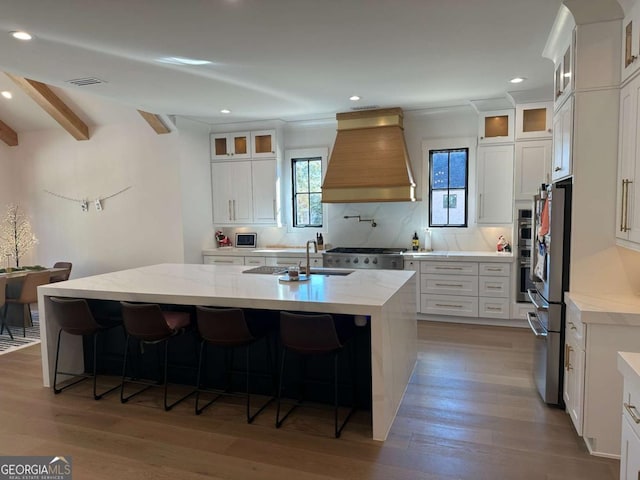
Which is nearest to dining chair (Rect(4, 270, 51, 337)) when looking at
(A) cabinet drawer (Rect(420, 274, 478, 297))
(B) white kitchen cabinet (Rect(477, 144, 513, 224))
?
(A) cabinet drawer (Rect(420, 274, 478, 297))

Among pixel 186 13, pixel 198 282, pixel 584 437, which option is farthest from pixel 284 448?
pixel 186 13

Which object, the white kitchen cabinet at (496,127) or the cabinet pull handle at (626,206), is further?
the white kitchen cabinet at (496,127)

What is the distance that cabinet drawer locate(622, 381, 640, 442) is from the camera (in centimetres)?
143

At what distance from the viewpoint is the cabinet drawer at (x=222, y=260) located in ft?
20.5

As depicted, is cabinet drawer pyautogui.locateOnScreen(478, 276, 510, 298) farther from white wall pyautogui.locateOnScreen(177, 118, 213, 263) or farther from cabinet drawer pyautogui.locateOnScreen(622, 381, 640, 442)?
white wall pyautogui.locateOnScreen(177, 118, 213, 263)

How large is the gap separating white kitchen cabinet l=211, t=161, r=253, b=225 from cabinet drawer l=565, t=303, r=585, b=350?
455 cm

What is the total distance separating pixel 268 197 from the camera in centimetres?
631

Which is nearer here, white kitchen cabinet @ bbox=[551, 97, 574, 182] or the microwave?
white kitchen cabinet @ bbox=[551, 97, 574, 182]

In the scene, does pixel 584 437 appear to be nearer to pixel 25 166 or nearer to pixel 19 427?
pixel 19 427

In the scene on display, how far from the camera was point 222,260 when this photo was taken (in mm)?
6344

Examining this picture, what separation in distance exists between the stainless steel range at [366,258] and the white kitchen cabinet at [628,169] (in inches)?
111

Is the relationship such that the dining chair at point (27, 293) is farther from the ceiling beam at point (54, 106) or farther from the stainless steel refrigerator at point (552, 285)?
the stainless steel refrigerator at point (552, 285)

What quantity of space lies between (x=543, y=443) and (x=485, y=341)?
2.05 m

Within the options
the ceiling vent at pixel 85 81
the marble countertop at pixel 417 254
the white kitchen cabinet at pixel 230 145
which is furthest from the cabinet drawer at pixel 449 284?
the ceiling vent at pixel 85 81
